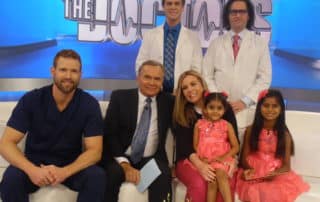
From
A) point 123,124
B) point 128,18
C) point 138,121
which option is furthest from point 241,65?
point 128,18

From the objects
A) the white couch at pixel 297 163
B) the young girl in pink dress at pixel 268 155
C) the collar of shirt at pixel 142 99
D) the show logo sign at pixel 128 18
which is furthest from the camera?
the show logo sign at pixel 128 18

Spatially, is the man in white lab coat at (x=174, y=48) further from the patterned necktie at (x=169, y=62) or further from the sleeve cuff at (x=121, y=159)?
the sleeve cuff at (x=121, y=159)

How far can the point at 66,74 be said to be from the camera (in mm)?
2602

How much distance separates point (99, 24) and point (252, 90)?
178cm

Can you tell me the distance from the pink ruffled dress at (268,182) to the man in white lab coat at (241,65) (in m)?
0.32

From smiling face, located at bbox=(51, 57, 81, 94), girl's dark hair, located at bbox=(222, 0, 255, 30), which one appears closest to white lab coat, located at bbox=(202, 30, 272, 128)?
girl's dark hair, located at bbox=(222, 0, 255, 30)

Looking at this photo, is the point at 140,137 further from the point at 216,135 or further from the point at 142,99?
the point at 216,135

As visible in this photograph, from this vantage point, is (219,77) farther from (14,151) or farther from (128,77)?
(14,151)

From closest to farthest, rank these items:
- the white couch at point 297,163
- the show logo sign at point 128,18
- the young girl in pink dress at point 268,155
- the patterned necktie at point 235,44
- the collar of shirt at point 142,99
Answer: the white couch at point 297,163, the young girl in pink dress at point 268,155, the collar of shirt at point 142,99, the patterned necktie at point 235,44, the show logo sign at point 128,18

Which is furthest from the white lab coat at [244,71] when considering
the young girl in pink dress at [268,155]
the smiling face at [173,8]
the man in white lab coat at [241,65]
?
the smiling face at [173,8]

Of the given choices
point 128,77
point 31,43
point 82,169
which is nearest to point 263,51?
point 128,77

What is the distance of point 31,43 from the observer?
412 centimetres

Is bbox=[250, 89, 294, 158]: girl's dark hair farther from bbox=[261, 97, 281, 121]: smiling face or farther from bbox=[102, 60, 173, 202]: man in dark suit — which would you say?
bbox=[102, 60, 173, 202]: man in dark suit

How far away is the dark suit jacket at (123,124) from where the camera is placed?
2.94m
